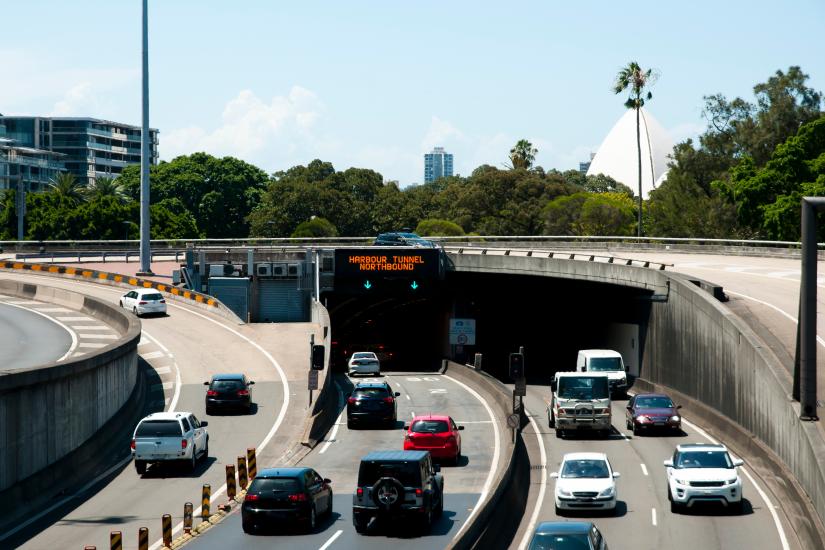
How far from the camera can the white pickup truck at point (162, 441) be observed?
3525 cm

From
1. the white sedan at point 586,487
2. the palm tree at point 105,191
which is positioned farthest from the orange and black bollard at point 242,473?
the palm tree at point 105,191

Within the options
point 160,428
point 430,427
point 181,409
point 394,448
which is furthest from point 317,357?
point 160,428

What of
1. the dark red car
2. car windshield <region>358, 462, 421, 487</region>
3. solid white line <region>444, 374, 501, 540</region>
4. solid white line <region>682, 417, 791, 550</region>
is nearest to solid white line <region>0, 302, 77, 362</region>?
solid white line <region>444, 374, 501, 540</region>

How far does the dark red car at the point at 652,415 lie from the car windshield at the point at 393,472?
1964 centimetres

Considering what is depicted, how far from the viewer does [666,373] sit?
56.3 m

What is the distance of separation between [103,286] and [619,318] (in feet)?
115

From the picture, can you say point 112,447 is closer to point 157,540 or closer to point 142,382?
point 142,382

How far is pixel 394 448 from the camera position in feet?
136

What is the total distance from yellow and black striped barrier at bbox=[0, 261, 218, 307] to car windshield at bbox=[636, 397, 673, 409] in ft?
109

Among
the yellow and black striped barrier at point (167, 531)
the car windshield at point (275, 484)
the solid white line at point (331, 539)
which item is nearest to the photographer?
the yellow and black striped barrier at point (167, 531)

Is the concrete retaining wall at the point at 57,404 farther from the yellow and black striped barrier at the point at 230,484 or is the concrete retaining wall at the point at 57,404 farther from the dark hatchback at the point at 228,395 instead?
the yellow and black striped barrier at the point at 230,484

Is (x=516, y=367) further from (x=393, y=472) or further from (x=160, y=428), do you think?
(x=393, y=472)

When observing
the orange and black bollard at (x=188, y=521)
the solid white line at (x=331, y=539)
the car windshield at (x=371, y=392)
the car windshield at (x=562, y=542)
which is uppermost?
the car windshield at (x=562, y=542)

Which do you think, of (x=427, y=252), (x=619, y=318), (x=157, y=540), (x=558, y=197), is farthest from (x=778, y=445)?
(x=558, y=197)
